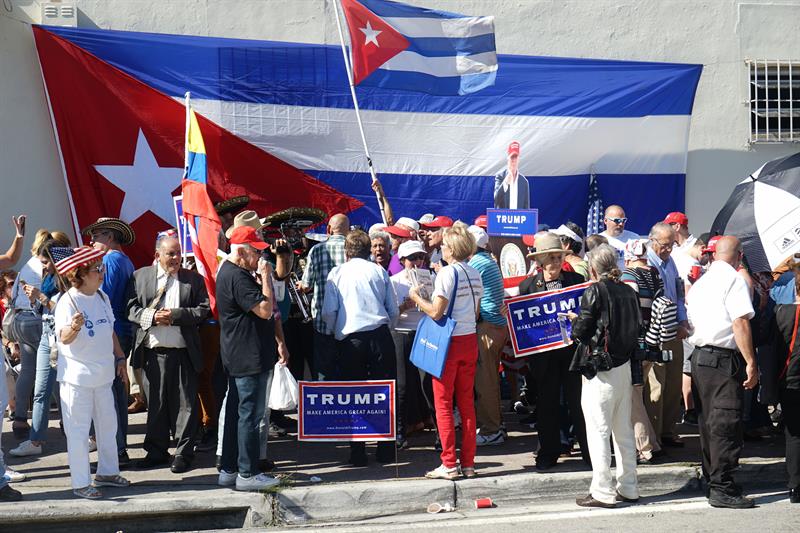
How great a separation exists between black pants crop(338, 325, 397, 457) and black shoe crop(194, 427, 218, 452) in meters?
1.34

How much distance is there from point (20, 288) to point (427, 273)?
3538 mm

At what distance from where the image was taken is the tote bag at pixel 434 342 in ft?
23.4

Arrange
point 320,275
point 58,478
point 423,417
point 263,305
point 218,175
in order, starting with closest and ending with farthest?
1. point 263,305
2. point 58,478
3. point 320,275
4. point 423,417
5. point 218,175

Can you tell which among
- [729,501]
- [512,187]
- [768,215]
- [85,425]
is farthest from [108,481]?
[512,187]

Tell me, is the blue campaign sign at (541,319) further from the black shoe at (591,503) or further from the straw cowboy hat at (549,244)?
the black shoe at (591,503)

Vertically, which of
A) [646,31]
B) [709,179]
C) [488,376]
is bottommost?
[488,376]

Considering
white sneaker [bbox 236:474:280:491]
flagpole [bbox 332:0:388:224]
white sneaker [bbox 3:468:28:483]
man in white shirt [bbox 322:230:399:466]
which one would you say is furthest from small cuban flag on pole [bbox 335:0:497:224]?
white sneaker [bbox 3:468:28:483]

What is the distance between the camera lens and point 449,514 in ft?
22.6

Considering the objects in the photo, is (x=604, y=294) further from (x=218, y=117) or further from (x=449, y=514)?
(x=218, y=117)

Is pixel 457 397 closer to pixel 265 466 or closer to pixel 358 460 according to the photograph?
pixel 358 460

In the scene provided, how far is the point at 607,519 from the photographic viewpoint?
6.57 meters

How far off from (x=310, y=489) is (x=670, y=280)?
11.8 feet

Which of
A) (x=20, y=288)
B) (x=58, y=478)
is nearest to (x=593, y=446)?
(x=58, y=478)

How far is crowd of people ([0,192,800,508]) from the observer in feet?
22.5
